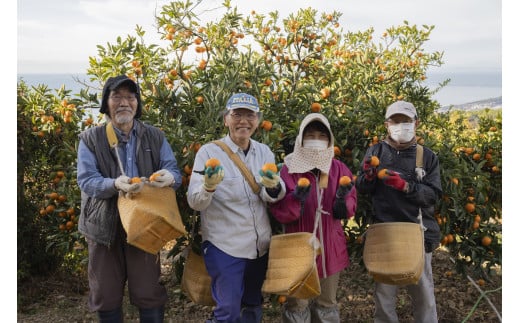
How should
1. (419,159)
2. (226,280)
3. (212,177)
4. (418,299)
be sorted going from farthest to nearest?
(418,299), (419,159), (226,280), (212,177)

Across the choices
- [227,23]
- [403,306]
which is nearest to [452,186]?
[403,306]

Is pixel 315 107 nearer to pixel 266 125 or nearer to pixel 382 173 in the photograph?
pixel 266 125

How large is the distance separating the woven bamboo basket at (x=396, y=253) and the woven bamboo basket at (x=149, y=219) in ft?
3.70

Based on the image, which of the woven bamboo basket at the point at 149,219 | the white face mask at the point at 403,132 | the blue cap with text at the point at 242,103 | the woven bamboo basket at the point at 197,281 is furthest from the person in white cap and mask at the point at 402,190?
the woven bamboo basket at the point at 149,219

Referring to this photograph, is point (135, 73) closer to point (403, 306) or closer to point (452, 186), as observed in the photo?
point (452, 186)

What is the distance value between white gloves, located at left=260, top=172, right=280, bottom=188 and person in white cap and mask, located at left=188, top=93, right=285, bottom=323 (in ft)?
0.10

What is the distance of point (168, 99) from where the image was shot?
3.37 meters

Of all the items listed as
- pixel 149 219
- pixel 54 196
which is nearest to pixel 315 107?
pixel 149 219

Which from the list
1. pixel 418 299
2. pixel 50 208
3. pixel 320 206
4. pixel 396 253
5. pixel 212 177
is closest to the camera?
pixel 212 177

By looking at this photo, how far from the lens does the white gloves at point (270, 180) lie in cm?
235

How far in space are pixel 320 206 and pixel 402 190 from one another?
504mm

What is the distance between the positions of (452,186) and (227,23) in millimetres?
2306

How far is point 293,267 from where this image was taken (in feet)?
8.06

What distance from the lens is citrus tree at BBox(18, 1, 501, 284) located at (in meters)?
3.25
